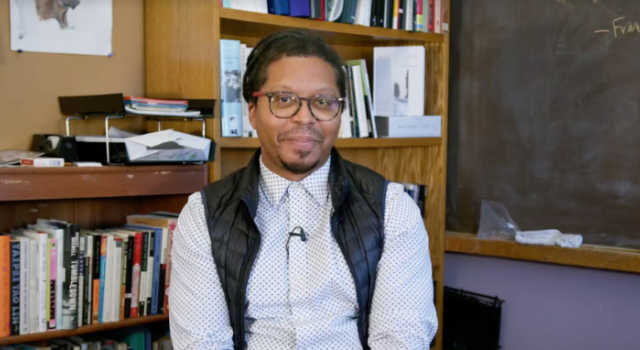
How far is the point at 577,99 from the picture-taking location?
8.75 ft

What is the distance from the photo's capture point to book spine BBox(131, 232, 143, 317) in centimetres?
216

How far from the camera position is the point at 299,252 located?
1687 millimetres

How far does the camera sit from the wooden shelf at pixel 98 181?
1.95 metres

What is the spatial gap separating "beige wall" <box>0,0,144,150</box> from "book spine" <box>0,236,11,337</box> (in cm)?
45

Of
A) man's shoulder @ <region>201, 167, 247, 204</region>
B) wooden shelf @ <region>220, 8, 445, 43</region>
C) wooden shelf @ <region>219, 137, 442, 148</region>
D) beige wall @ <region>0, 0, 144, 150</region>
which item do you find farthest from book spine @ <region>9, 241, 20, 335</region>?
wooden shelf @ <region>220, 8, 445, 43</region>

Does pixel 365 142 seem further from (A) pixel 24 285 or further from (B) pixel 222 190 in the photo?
(A) pixel 24 285

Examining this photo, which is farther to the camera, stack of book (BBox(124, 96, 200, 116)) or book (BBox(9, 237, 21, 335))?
stack of book (BBox(124, 96, 200, 116))

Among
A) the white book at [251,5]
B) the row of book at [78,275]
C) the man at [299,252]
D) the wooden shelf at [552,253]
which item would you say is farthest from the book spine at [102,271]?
the wooden shelf at [552,253]

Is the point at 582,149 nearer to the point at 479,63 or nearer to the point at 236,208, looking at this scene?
the point at 479,63

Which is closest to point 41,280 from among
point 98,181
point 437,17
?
point 98,181

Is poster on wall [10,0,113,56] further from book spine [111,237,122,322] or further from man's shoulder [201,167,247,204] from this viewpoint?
man's shoulder [201,167,247,204]

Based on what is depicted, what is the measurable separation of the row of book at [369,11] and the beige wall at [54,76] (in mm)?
430

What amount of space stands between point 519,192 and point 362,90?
0.74 m

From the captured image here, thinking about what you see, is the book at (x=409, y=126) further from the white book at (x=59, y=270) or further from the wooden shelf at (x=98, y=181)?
the white book at (x=59, y=270)
